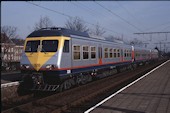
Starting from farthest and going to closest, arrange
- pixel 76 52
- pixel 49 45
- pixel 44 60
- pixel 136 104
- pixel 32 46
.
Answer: pixel 76 52 < pixel 32 46 < pixel 49 45 < pixel 44 60 < pixel 136 104

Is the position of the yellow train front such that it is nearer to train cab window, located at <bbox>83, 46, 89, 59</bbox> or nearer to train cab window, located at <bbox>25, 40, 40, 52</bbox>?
train cab window, located at <bbox>25, 40, 40, 52</bbox>

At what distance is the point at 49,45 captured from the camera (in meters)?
14.0

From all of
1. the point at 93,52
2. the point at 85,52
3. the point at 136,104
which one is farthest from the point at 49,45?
the point at 136,104

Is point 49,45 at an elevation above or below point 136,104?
above

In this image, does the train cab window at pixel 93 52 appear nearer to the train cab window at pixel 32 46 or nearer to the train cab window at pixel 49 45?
the train cab window at pixel 49 45

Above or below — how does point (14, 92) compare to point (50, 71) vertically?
below

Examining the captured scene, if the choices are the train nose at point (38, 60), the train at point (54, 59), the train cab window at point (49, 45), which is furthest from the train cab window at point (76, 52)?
the train nose at point (38, 60)

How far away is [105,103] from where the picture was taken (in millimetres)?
10266

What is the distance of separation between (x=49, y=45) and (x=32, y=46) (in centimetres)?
110

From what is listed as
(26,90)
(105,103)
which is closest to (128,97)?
(105,103)

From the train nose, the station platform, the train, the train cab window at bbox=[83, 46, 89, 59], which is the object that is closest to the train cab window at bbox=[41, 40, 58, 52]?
the train

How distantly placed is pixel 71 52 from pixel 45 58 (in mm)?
1547

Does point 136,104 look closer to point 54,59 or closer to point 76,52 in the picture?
point 54,59

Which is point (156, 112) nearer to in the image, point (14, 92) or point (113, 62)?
point (14, 92)
